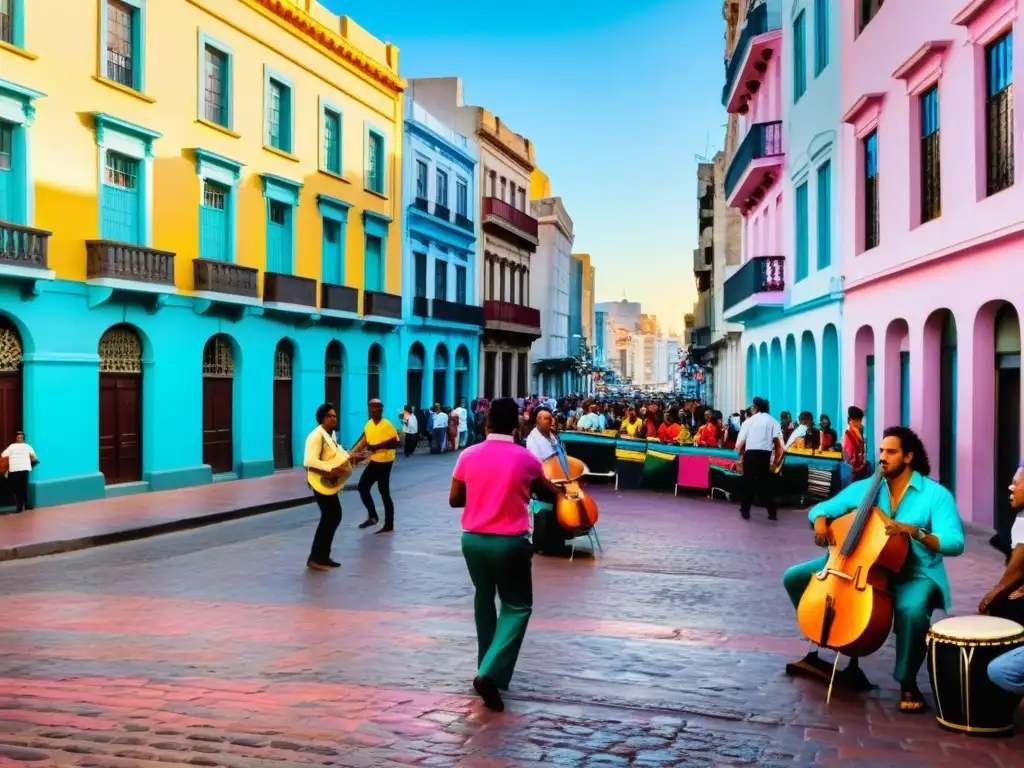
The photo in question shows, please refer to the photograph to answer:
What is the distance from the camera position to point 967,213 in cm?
1413

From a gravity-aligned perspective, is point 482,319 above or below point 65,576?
above

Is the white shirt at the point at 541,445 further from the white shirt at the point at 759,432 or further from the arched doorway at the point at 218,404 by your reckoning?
the arched doorway at the point at 218,404

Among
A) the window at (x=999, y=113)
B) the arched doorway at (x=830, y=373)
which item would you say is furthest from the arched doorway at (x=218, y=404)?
the window at (x=999, y=113)

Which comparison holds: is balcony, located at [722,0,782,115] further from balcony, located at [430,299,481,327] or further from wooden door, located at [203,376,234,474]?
wooden door, located at [203,376,234,474]

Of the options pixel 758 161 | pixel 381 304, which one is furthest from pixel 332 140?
pixel 758 161

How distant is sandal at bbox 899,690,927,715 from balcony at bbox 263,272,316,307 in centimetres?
1998

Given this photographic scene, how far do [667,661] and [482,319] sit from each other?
1455 inches

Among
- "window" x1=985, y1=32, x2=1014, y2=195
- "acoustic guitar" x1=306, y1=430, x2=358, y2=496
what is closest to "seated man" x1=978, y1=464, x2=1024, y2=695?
"acoustic guitar" x1=306, y1=430, x2=358, y2=496

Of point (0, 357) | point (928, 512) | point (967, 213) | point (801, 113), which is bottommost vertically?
point (928, 512)

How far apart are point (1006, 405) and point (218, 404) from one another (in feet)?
50.8

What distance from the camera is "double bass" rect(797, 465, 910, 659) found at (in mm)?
6020

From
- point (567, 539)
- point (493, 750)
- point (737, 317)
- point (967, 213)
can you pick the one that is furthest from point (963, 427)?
point (737, 317)

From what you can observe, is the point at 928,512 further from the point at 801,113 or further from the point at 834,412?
the point at 801,113

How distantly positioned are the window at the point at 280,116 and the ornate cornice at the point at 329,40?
1448 millimetres
